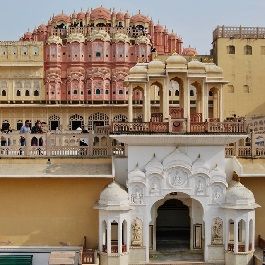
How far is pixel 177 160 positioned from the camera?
14492 mm

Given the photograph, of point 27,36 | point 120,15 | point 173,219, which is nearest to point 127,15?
point 120,15

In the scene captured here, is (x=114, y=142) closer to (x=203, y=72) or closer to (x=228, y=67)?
(x=203, y=72)

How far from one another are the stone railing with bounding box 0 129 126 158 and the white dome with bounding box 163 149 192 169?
1.56 m

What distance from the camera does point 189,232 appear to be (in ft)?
54.1

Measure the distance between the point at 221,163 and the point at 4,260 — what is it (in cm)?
630

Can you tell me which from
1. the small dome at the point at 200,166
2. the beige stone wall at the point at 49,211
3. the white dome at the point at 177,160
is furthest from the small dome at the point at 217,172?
the beige stone wall at the point at 49,211

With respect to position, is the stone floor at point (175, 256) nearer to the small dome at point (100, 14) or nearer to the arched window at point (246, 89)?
the arched window at point (246, 89)

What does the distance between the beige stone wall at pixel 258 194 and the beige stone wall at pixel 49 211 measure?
162 inches

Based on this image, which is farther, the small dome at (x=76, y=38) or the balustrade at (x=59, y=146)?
the small dome at (x=76, y=38)

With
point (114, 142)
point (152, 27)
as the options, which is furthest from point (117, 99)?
point (114, 142)

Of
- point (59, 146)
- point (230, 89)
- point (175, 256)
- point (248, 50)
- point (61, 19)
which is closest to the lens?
point (175, 256)

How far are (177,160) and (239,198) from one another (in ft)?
6.05

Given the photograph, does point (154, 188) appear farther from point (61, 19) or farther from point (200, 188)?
point (61, 19)

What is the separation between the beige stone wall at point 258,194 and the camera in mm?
15414
